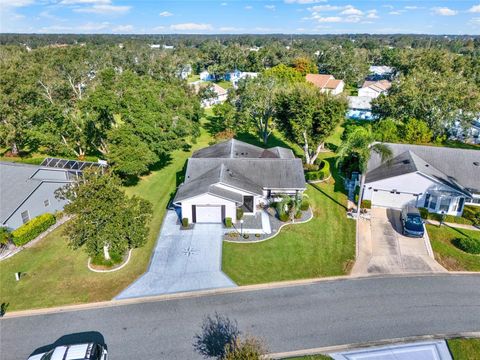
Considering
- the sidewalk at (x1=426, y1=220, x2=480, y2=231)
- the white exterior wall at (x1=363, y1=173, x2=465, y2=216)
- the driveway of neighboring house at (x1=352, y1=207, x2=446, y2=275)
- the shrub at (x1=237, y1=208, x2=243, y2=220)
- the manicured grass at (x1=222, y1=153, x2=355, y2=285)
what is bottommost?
the sidewalk at (x1=426, y1=220, x2=480, y2=231)

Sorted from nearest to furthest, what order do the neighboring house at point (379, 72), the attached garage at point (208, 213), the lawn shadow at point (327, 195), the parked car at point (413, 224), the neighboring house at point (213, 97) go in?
the parked car at point (413, 224), the attached garage at point (208, 213), the lawn shadow at point (327, 195), the neighboring house at point (213, 97), the neighboring house at point (379, 72)

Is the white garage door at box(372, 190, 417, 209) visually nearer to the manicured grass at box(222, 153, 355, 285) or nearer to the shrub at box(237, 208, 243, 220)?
the manicured grass at box(222, 153, 355, 285)

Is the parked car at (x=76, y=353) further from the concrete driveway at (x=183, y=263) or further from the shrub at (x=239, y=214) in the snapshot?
the shrub at (x=239, y=214)

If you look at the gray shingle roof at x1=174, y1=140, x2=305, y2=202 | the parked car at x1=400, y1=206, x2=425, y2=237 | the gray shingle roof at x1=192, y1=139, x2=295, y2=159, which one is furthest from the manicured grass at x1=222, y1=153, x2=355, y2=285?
→ the gray shingle roof at x1=192, y1=139, x2=295, y2=159

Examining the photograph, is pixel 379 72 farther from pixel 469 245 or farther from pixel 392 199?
pixel 469 245

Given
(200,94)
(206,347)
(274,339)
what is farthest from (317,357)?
(200,94)

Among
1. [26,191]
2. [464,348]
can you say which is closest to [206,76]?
[26,191]

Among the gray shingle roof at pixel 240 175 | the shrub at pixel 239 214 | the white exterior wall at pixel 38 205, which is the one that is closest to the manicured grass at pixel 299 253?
the shrub at pixel 239 214
